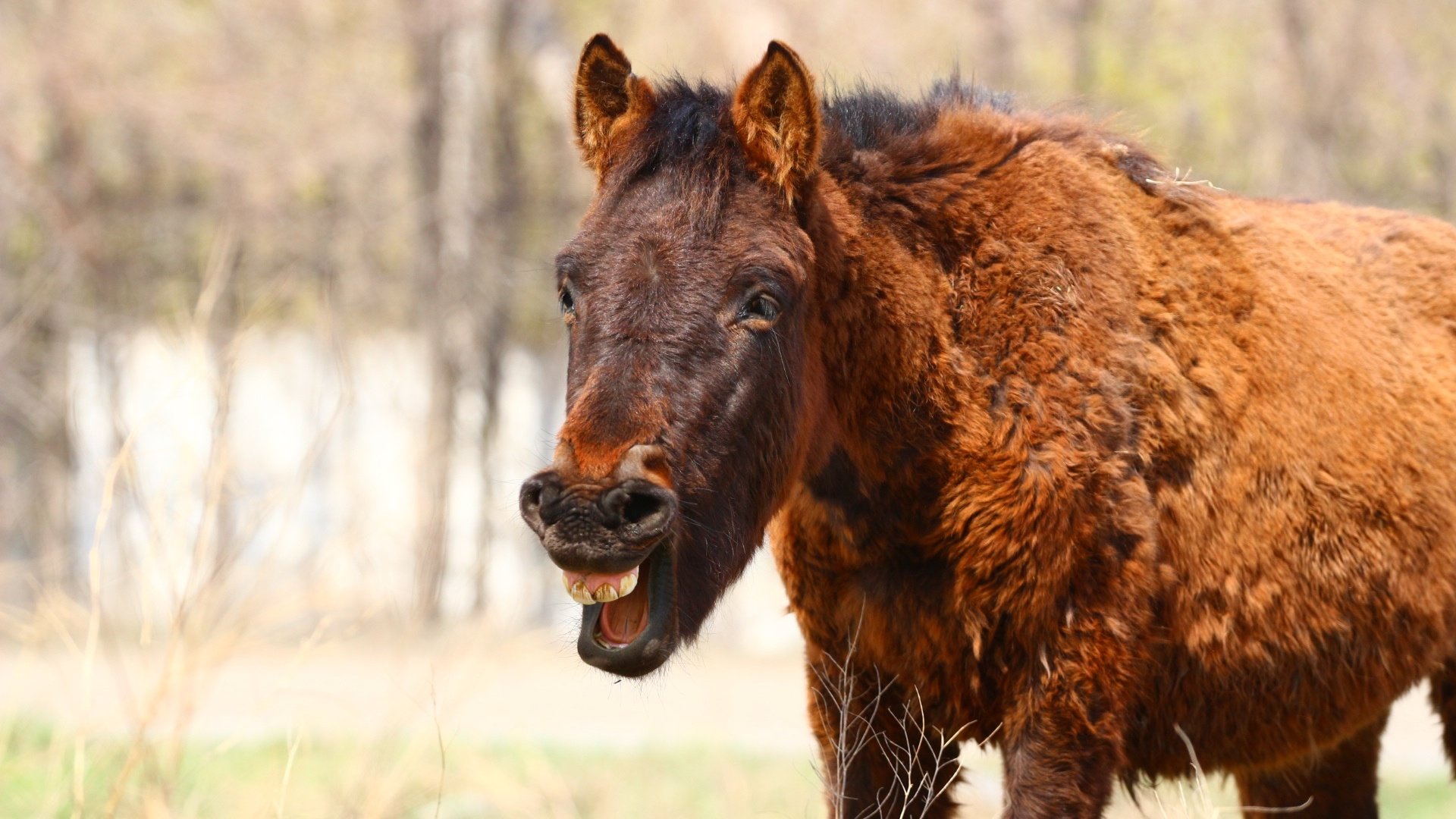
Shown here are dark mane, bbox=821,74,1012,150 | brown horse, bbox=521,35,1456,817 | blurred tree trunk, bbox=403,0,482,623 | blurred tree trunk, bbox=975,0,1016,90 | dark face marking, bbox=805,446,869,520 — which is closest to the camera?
brown horse, bbox=521,35,1456,817

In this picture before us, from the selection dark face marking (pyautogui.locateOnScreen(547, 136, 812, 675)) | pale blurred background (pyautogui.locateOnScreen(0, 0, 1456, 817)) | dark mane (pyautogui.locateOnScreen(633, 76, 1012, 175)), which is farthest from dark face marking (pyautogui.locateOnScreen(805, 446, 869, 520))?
pale blurred background (pyautogui.locateOnScreen(0, 0, 1456, 817))

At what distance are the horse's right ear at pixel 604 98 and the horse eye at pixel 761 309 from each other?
0.64m

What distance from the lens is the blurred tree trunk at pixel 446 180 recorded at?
17.9m

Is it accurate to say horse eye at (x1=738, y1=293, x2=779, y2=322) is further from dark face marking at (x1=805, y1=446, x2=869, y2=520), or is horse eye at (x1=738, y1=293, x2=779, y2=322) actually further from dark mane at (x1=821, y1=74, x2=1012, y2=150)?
dark mane at (x1=821, y1=74, x2=1012, y2=150)

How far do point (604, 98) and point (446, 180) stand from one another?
585 inches

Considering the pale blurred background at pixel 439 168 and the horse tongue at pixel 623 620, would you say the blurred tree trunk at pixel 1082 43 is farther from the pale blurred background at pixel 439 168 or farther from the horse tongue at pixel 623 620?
the horse tongue at pixel 623 620

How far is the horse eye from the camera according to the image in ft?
11.6

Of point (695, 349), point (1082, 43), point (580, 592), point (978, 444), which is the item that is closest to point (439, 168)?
point (1082, 43)

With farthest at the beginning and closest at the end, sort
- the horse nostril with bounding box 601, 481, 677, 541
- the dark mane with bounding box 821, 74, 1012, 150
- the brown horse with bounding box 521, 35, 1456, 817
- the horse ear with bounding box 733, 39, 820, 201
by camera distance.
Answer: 1. the dark mane with bounding box 821, 74, 1012, 150
2. the horse ear with bounding box 733, 39, 820, 201
3. the brown horse with bounding box 521, 35, 1456, 817
4. the horse nostril with bounding box 601, 481, 677, 541

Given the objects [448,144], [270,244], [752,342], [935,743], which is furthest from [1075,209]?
[270,244]

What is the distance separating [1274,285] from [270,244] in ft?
58.3

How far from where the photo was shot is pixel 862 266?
153 inches

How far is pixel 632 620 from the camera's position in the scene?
337cm

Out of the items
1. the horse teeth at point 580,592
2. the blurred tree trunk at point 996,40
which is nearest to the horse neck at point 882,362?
the horse teeth at point 580,592
